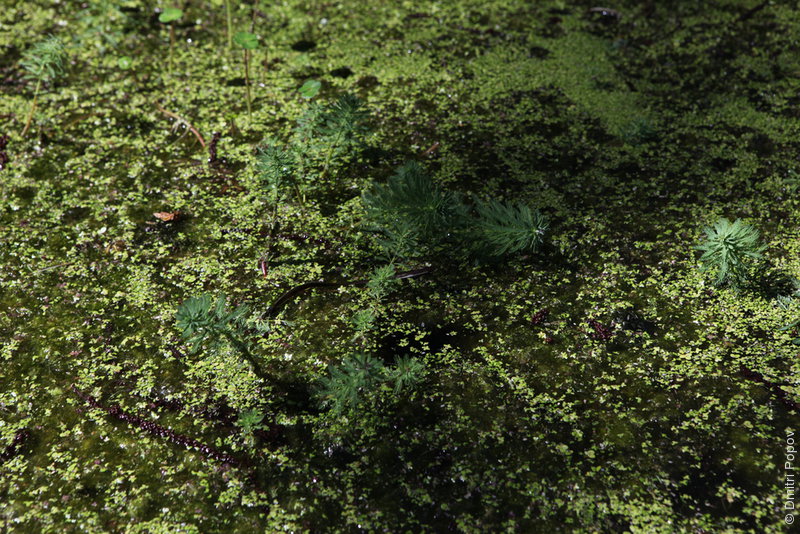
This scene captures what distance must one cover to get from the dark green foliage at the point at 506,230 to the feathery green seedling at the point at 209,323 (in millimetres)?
652

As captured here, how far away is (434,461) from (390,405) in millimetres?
166

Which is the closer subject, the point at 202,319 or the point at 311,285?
the point at 202,319

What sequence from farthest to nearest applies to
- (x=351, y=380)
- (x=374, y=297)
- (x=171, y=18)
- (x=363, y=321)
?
(x=171, y=18) < (x=374, y=297) < (x=363, y=321) < (x=351, y=380)

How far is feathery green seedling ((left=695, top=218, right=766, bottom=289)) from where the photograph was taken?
4.92 ft

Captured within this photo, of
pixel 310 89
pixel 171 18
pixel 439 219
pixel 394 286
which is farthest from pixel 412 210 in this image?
pixel 171 18

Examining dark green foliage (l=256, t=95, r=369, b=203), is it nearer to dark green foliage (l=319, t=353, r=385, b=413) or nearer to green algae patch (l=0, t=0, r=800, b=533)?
green algae patch (l=0, t=0, r=800, b=533)

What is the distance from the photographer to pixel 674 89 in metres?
2.33

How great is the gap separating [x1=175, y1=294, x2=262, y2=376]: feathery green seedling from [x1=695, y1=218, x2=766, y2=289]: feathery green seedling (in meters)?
1.09

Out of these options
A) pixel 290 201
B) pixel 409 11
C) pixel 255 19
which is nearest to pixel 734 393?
pixel 290 201

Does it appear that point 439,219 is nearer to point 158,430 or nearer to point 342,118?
point 342,118

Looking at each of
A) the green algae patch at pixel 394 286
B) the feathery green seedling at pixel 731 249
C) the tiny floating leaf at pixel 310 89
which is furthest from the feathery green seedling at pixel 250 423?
the tiny floating leaf at pixel 310 89

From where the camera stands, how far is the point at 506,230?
161cm

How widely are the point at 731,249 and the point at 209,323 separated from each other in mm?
1233

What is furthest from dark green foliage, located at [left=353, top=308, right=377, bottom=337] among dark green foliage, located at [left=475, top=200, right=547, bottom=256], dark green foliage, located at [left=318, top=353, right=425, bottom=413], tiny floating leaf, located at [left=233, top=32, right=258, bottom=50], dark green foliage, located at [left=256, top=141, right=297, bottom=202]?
tiny floating leaf, located at [left=233, top=32, right=258, bottom=50]
